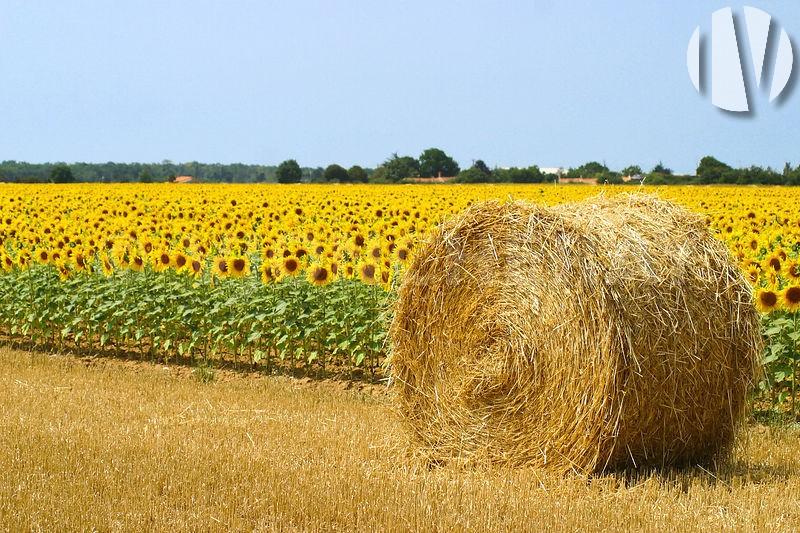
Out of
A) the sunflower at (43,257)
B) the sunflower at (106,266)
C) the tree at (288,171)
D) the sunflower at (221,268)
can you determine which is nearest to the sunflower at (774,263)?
the sunflower at (221,268)

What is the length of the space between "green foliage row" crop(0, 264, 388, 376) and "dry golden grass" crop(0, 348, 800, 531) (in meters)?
2.28

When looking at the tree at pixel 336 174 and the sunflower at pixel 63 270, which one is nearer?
the sunflower at pixel 63 270

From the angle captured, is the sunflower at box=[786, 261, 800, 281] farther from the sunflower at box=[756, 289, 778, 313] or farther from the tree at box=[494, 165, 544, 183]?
the tree at box=[494, 165, 544, 183]

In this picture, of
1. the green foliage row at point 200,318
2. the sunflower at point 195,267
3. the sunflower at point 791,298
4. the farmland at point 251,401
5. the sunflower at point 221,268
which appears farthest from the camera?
the sunflower at point 195,267

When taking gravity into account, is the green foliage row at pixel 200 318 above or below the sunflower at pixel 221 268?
below

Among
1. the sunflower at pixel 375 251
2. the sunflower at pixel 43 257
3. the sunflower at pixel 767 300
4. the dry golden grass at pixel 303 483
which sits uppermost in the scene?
the sunflower at pixel 375 251

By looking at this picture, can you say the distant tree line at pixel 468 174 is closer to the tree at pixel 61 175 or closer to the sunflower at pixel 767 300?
the tree at pixel 61 175

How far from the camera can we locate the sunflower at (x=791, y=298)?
898 cm

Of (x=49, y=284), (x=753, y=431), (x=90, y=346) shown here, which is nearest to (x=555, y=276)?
(x=753, y=431)

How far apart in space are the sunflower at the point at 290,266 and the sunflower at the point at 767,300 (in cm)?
524

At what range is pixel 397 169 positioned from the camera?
2498 inches

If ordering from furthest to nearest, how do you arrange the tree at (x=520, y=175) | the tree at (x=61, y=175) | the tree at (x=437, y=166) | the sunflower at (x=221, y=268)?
the tree at (x=437, y=166) → the tree at (x=61, y=175) → the tree at (x=520, y=175) → the sunflower at (x=221, y=268)

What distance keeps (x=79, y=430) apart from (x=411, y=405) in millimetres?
2715

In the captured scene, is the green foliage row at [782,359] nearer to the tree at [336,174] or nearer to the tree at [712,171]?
the tree at [712,171]
